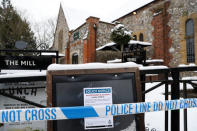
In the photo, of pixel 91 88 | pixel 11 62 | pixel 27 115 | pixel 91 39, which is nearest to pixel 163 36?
pixel 91 39

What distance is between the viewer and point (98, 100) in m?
1.65

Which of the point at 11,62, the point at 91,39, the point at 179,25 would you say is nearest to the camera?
the point at 11,62

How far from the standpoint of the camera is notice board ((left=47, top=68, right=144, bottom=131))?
1604 millimetres

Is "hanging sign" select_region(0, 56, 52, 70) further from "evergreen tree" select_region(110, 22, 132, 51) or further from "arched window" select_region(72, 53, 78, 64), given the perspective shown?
"arched window" select_region(72, 53, 78, 64)

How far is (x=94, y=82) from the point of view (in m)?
1.68

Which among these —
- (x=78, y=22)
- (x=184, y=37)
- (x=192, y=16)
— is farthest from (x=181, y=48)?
(x=78, y=22)

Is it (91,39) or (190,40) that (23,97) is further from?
(91,39)

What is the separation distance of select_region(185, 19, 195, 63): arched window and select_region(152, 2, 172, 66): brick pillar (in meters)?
1.30

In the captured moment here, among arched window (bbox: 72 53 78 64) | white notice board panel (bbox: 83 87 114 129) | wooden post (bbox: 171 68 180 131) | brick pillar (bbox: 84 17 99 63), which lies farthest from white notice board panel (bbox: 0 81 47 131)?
arched window (bbox: 72 53 78 64)

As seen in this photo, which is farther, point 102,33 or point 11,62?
point 102,33

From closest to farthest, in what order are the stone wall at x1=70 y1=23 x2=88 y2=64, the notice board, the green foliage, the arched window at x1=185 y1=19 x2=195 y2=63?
the notice board < the arched window at x1=185 y1=19 x2=195 y2=63 < the stone wall at x1=70 y1=23 x2=88 y2=64 < the green foliage

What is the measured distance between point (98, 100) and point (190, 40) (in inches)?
477

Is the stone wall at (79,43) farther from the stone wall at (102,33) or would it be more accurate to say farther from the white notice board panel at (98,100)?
the white notice board panel at (98,100)

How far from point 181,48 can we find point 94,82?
1214 centimetres
